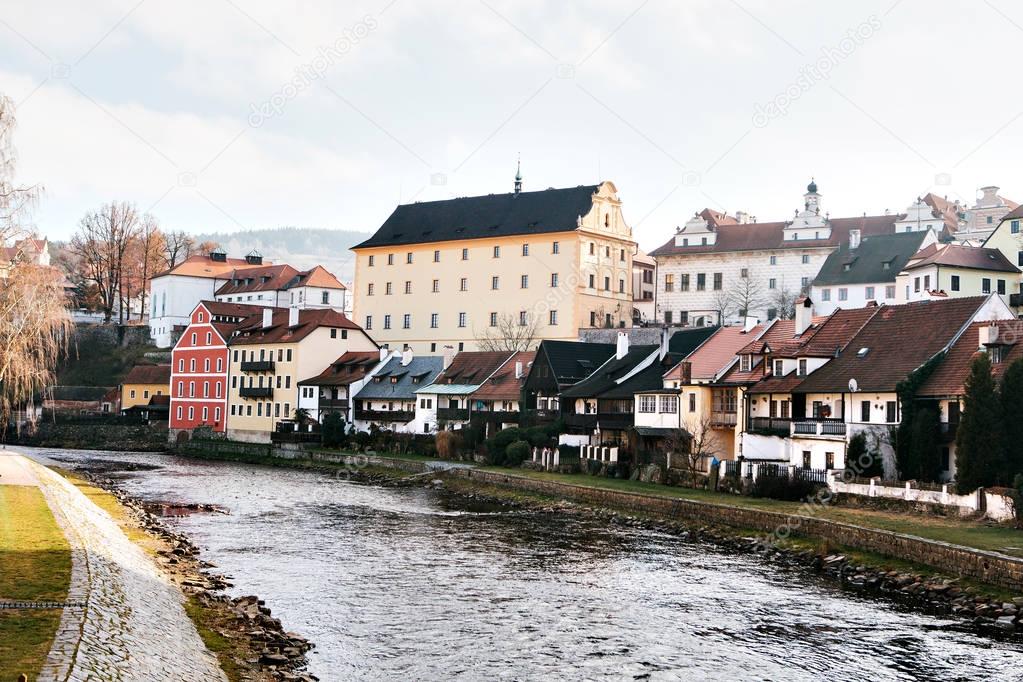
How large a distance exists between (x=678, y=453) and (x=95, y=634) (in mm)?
35625

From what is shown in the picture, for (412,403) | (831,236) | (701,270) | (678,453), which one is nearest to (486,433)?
(412,403)

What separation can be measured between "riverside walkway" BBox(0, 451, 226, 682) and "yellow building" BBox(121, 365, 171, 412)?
7353 cm

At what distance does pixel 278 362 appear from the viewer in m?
85.9

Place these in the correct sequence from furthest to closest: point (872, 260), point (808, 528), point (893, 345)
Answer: point (872, 260) → point (893, 345) → point (808, 528)

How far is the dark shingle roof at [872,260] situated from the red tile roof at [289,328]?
38501 millimetres

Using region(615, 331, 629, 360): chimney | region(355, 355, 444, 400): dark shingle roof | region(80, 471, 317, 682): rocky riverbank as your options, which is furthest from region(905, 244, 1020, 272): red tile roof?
region(80, 471, 317, 682): rocky riverbank

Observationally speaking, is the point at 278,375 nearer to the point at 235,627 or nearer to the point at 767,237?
the point at 767,237

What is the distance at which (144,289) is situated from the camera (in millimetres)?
130500

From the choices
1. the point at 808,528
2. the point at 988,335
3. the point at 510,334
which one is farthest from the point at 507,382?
the point at 808,528

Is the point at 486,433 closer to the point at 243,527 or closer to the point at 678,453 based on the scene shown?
the point at 678,453

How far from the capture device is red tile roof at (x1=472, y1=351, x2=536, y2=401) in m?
66.7

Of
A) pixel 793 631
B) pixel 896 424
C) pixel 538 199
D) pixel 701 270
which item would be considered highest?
pixel 538 199

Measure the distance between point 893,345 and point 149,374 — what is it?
254 feet

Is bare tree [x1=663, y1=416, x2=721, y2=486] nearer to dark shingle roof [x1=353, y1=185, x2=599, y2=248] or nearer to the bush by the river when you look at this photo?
the bush by the river
